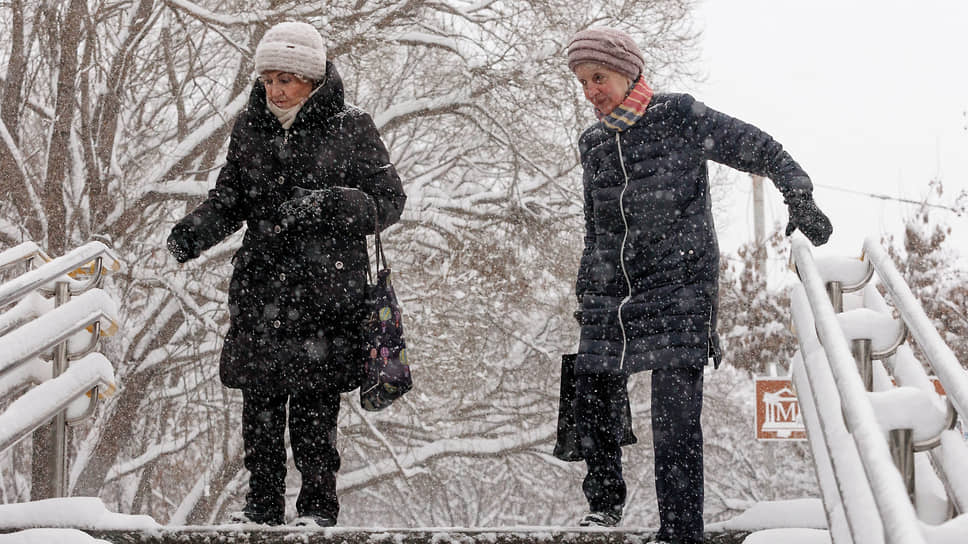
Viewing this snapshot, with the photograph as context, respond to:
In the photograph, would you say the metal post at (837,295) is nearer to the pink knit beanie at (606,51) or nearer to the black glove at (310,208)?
the pink knit beanie at (606,51)

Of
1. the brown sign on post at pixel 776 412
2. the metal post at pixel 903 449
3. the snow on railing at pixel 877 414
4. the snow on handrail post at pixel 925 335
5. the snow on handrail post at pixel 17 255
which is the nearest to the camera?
the snow on railing at pixel 877 414

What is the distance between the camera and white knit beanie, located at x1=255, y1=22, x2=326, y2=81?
3.06 m

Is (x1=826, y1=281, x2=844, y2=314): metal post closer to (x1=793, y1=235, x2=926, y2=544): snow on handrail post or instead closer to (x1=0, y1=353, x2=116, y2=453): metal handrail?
(x1=793, y1=235, x2=926, y2=544): snow on handrail post

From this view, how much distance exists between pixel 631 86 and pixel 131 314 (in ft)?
22.5

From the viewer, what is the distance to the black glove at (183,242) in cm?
309

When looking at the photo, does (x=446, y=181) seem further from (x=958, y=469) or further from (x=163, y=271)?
(x=958, y=469)

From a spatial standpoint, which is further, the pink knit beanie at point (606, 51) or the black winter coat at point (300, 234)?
the black winter coat at point (300, 234)

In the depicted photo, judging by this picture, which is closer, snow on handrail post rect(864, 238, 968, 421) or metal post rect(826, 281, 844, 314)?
snow on handrail post rect(864, 238, 968, 421)

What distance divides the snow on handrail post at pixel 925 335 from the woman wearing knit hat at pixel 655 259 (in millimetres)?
302

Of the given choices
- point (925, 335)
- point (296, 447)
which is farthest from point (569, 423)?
point (925, 335)

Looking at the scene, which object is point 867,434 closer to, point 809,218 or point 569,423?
point 809,218

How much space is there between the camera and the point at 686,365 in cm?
283

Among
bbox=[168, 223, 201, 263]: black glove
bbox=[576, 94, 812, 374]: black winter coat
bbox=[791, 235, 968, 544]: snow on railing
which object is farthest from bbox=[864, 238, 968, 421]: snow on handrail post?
bbox=[168, 223, 201, 263]: black glove

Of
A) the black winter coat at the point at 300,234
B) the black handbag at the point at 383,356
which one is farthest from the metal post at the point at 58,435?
the black handbag at the point at 383,356
